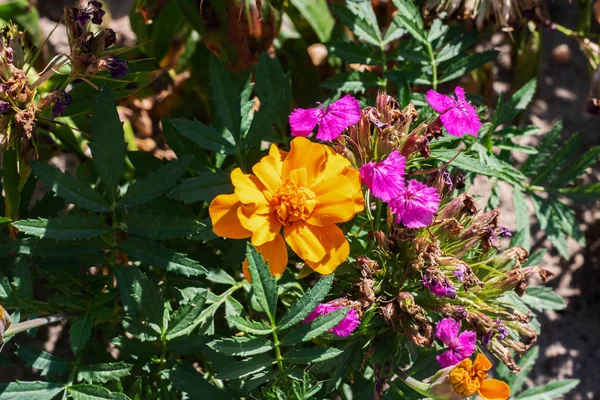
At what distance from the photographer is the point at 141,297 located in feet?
5.38

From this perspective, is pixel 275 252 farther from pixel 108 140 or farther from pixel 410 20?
pixel 410 20

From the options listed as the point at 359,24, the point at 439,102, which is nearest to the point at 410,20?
the point at 359,24

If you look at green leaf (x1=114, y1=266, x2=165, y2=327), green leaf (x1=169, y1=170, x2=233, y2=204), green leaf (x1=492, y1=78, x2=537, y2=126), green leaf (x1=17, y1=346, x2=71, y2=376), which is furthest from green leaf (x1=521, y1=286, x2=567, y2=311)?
green leaf (x1=17, y1=346, x2=71, y2=376)

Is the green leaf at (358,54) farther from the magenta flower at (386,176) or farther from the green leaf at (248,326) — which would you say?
the green leaf at (248,326)

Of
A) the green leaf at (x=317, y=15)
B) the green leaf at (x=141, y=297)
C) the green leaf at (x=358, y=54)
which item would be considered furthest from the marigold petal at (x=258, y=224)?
the green leaf at (x=317, y=15)

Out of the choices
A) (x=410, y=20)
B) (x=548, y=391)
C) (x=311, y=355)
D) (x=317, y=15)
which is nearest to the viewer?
(x=311, y=355)

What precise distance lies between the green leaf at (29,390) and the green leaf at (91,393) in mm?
36

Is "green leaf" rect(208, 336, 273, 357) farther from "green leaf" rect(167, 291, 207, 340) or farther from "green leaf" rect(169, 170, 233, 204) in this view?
"green leaf" rect(169, 170, 233, 204)

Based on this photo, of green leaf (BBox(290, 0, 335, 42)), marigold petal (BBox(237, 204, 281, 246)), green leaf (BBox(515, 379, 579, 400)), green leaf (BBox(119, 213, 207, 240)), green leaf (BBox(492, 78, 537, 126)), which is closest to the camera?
marigold petal (BBox(237, 204, 281, 246))

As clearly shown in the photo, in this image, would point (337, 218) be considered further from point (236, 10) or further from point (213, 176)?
point (236, 10)

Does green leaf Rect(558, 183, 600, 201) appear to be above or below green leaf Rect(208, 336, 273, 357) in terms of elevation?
below

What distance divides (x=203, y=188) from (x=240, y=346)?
0.41 m

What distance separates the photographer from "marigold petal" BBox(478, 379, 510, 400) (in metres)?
1.43

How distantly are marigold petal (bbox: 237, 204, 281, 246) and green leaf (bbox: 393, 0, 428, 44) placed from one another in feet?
2.87
